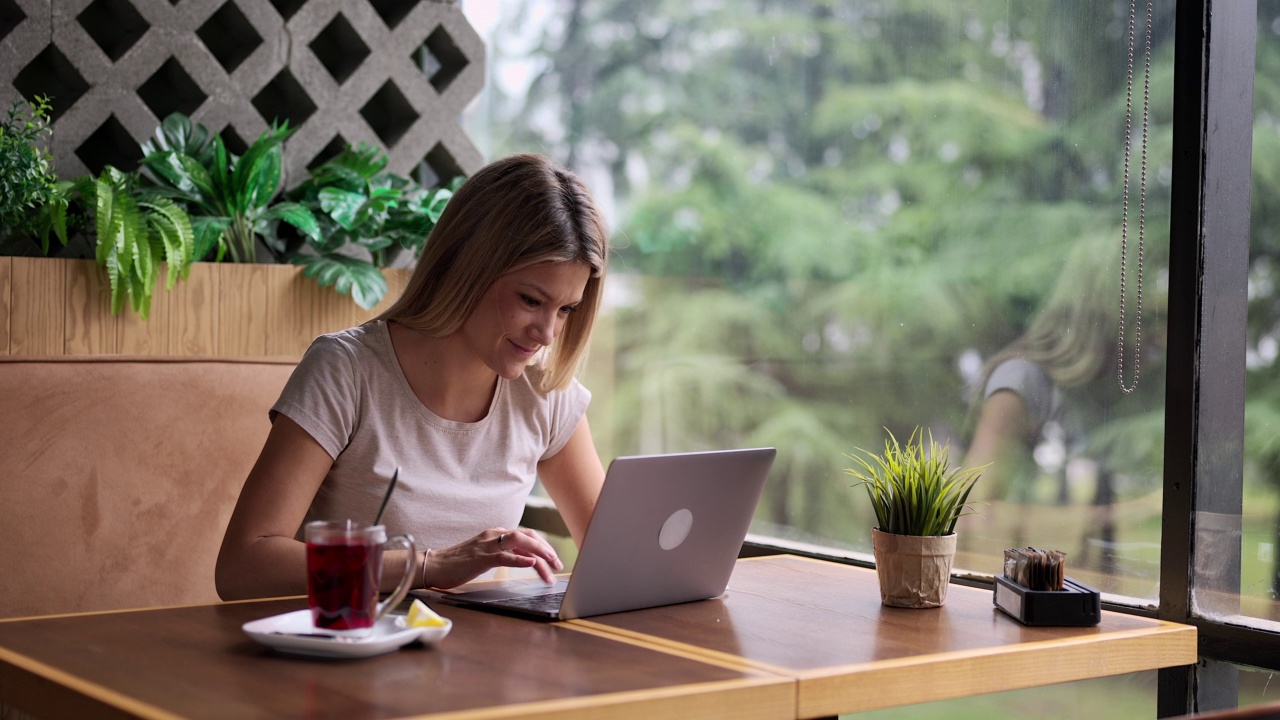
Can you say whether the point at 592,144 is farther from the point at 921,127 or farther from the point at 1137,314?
the point at 1137,314

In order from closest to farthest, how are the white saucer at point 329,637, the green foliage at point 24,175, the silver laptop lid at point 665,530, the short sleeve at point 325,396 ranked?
the white saucer at point 329,637
the silver laptop lid at point 665,530
the short sleeve at point 325,396
the green foliage at point 24,175

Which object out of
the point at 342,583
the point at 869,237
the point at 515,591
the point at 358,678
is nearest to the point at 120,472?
the point at 515,591

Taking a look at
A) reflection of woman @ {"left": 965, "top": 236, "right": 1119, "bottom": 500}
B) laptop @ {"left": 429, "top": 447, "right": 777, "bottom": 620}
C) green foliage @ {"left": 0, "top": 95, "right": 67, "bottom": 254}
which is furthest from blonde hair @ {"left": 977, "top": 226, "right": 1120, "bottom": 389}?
green foliage @ {"left": 0, "top": 95, "right": 67, "bottom": 254}

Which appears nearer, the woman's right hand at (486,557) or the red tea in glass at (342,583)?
the red tea in glass at (342,583)

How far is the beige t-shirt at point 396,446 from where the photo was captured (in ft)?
5.71

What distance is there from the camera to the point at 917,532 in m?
1.57

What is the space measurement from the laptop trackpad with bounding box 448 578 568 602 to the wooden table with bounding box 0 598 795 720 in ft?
0.59

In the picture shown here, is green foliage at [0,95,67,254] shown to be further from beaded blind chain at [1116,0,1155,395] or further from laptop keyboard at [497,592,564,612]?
beaded blind chain at [1116,0,1155,395]

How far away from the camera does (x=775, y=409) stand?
2.84 meters

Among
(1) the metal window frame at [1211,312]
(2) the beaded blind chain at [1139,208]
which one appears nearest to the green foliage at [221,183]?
(2) the beaded blind chain at [1139,208]

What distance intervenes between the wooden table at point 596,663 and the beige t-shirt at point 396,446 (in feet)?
1.11

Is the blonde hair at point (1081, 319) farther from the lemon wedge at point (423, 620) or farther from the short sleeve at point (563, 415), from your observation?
the lemon wedge at point (423, 620)

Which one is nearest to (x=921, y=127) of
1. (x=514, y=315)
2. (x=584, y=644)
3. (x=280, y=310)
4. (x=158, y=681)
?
(x=514, y=315)

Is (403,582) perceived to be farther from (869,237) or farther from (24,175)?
(869,237)
